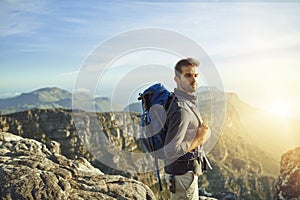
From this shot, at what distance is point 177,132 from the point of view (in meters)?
6.75

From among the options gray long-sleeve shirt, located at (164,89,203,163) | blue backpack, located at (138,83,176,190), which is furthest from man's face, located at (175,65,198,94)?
blue backpack, located at (138,83,176,190)

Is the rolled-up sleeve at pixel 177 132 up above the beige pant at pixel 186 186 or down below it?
above

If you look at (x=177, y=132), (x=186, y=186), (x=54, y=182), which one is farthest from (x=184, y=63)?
(x=54, y=182)

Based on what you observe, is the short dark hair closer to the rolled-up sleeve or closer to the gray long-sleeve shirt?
the gray long-sleeve shirt

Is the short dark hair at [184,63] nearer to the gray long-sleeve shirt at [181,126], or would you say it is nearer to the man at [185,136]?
the man at [185,136]

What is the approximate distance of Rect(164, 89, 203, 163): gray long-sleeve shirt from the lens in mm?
6754

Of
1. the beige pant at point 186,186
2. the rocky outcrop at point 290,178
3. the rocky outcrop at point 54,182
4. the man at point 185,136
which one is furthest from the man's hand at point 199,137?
the rocky outcrop at point 290,178

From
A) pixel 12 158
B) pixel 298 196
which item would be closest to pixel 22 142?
pixel 12 158

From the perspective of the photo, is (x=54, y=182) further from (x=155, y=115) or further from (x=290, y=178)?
(x=290, y=178)

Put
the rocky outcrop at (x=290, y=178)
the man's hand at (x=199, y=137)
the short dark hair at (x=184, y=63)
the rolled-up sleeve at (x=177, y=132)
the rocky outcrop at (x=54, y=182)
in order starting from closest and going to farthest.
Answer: the rolled-up sleeve at (x=177, y=132) < the man's hand at (x=199, y=137) < the short dark hair at (x=184, y=63) < the rocky outcrop at (x=54, y=182) < the rocky outcrop at (x=290, y=178)

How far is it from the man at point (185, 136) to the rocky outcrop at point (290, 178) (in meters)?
11.2

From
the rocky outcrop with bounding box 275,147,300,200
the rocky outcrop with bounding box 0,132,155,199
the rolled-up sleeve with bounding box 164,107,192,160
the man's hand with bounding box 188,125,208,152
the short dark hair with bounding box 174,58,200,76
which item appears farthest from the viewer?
the rocky outcrop with bounding box 275,147,300,200

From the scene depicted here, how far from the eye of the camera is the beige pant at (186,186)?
7.59 m

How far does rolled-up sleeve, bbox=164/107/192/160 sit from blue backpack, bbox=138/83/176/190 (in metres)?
0.31
